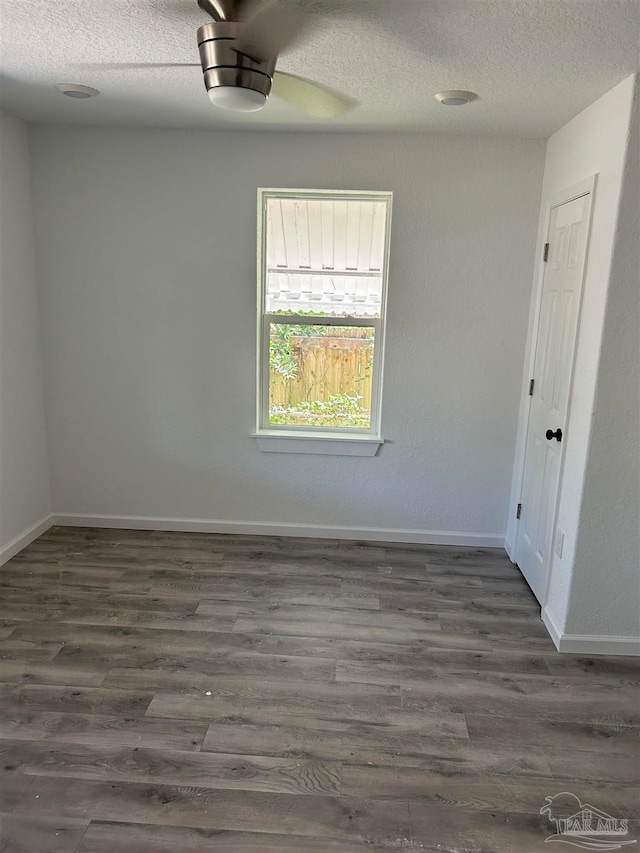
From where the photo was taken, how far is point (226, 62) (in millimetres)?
1865

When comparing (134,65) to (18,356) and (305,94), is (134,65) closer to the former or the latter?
(305,94)

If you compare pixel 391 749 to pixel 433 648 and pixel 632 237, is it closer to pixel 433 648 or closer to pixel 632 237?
pixel 433 648

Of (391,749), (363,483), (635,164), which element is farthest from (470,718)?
(635,164)

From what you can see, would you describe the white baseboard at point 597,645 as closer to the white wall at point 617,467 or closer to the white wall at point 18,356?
the white wall at point 617,467

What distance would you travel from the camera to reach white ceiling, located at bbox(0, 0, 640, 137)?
6.07 feet

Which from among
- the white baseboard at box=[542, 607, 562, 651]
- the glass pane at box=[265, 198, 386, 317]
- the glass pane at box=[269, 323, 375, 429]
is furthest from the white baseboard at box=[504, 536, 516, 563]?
the glass pane at box=[265, 198, 386, 317]

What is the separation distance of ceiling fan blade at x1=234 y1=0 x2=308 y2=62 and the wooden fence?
1.89 meters

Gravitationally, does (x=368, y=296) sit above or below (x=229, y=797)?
above

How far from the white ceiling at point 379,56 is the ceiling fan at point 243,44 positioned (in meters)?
0.08

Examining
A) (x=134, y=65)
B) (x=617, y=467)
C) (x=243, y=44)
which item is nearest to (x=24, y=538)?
(x=134, y=65)

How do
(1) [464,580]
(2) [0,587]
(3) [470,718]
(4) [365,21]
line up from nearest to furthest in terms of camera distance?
1. (4) [365,21]
2. (3) [470,718]
3. (2) [0,587]
4. (1) [464,580]

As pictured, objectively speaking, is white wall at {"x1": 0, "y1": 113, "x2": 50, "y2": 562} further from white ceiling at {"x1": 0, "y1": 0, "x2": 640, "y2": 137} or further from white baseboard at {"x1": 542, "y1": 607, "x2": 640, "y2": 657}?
white baseboard at {"x1": 542, "y1": 607, "x2": 640, "y2": 657}

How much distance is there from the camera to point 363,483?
3.82m

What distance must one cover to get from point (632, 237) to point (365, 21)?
4.33ft
